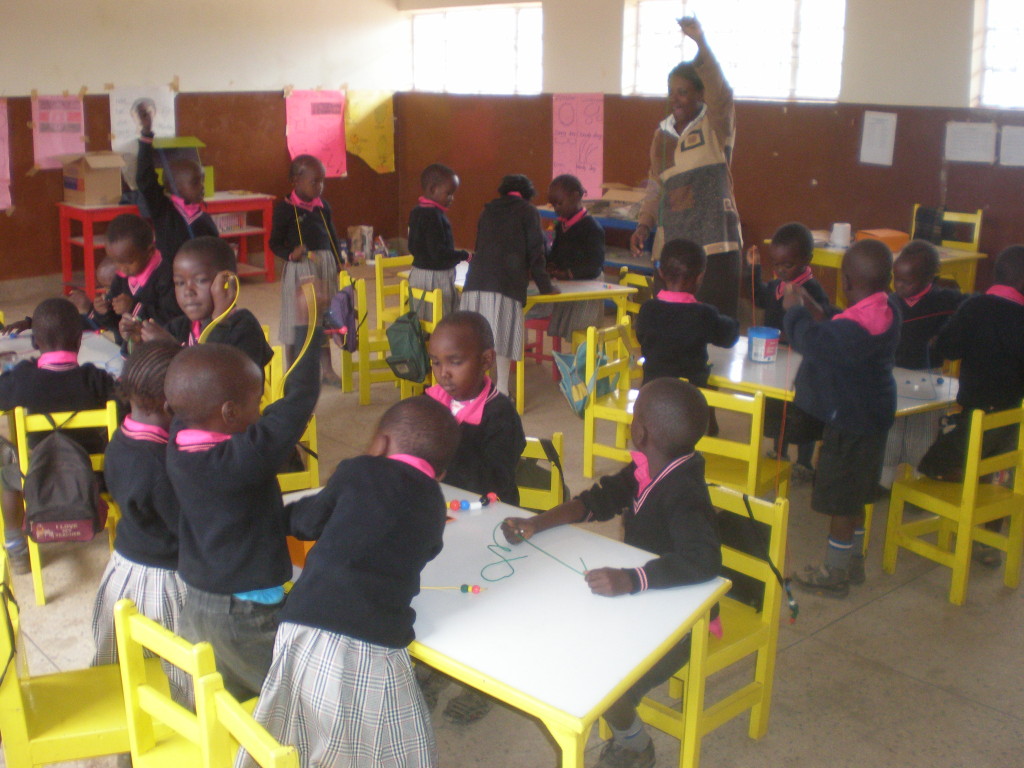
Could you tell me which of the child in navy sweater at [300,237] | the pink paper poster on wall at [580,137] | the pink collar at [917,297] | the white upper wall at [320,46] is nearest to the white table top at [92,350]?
the child in navy sweater at [300,237]

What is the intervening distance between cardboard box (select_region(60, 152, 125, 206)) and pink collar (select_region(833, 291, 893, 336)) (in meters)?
6.37

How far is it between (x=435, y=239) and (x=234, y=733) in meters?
4.11

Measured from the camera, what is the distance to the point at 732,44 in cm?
733

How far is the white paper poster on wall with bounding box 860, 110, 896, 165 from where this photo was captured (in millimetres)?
6480

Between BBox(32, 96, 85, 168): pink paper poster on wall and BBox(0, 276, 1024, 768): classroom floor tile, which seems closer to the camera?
BBox(0, 276, 1024, 768): classroom floor tile

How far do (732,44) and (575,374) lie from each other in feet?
14.0

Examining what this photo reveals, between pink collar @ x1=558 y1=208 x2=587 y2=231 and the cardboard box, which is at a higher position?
the cardboard box

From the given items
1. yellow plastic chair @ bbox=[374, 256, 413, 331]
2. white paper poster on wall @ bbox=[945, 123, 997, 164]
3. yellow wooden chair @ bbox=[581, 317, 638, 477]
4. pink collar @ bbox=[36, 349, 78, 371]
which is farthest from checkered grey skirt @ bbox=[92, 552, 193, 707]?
white paper poster on wall @ bbox=[945, 123, 997, 164]

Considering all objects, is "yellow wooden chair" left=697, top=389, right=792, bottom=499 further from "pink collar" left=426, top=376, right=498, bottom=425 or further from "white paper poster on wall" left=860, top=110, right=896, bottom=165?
"white paper poster on wall" left=860, top=110, right=896, bottom=165

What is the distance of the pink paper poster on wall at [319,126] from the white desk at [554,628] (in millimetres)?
7764

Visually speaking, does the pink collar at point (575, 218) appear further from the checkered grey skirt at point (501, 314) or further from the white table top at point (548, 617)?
the white table top at point (548, 617)

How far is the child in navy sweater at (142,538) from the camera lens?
226cm

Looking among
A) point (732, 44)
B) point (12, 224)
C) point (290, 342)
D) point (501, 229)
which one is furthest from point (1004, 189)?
point (12, 224)

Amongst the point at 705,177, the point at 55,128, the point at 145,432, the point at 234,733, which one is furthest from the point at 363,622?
the point at 55,128
